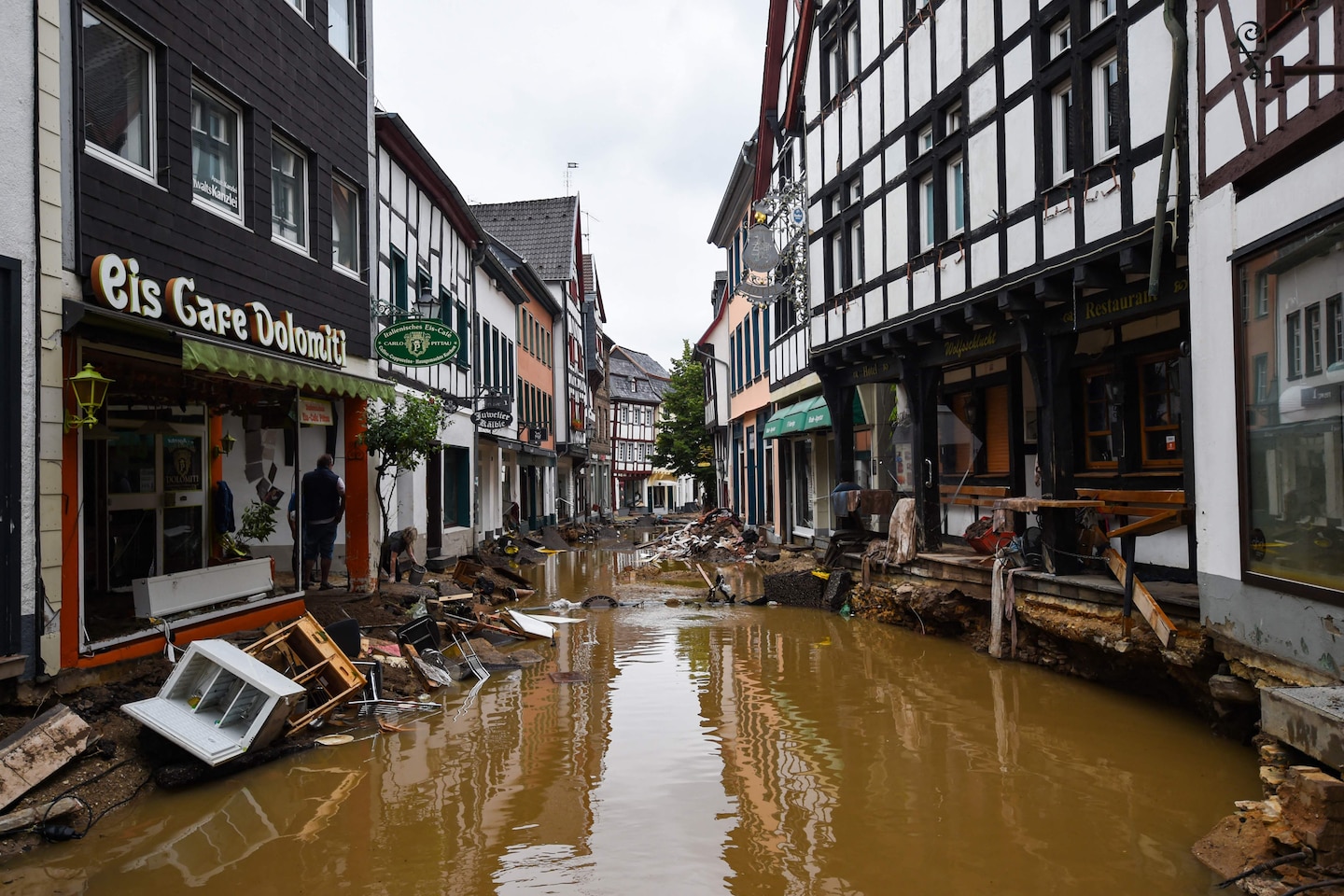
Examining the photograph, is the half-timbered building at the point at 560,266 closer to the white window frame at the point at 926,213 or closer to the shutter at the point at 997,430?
the white window frame at the point at 926,213

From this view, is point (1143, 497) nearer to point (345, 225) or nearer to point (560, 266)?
point (345, 225)

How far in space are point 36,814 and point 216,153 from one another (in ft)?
22.3

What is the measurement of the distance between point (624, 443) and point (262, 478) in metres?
65.1

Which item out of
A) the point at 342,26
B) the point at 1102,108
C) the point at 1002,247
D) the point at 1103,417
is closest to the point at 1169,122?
the point at 1102,108

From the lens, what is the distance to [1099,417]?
461 inches

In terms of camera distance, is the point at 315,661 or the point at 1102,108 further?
the point at 1102,108

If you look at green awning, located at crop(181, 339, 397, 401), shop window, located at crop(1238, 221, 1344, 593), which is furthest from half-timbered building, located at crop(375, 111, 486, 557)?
shop window, located at crop(1238, 221, 1344, 593)

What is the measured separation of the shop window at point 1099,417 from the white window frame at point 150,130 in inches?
404

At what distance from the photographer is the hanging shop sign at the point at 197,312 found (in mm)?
7371

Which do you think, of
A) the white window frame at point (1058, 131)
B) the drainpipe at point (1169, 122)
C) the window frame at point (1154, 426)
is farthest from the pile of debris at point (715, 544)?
the drainpipe at point (1169, 122)

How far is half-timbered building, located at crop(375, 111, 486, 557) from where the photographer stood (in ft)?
50.7

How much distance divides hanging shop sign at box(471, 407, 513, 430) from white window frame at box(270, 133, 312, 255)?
31.0ft

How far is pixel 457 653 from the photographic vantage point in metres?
11.0

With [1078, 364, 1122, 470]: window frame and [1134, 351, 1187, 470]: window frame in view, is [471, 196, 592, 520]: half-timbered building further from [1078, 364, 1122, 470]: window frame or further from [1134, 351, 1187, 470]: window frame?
[1134, 351, 1187, 470]: window frame
